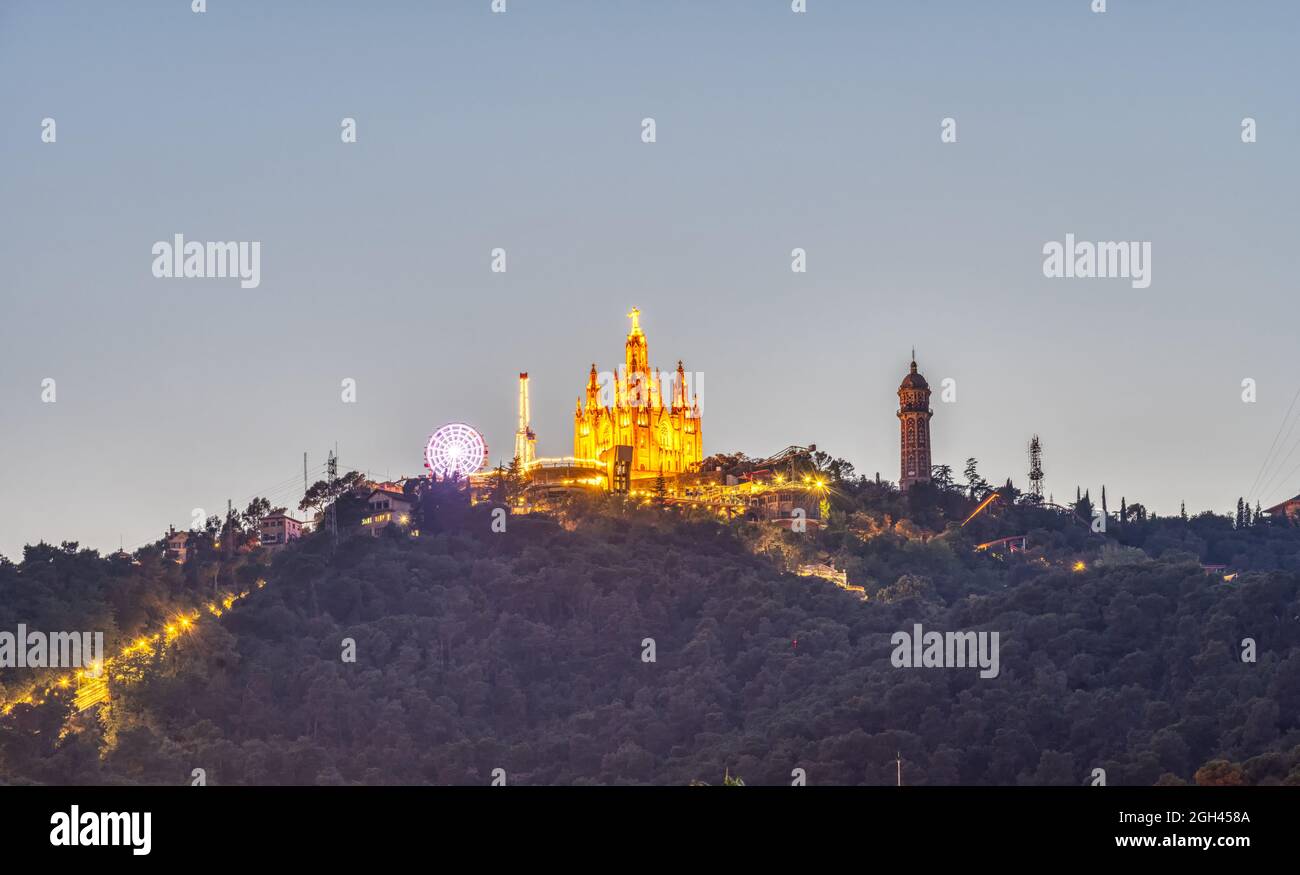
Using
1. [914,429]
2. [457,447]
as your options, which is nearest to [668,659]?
[457,447]

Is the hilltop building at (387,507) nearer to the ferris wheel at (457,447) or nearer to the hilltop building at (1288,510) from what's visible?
the ferris wheel at (457,447)

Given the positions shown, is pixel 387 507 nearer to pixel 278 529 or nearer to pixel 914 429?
pixel 278 529

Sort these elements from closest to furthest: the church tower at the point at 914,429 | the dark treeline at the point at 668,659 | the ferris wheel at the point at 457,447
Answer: the dark treeline at the point at 668,659 < the ferris wheel at the point at 457,447 < the church tower at the point at 914,429

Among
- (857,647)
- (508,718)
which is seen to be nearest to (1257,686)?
(857,647)

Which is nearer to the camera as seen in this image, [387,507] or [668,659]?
[668,659]

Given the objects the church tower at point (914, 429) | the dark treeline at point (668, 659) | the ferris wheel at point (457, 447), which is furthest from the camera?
the church tower at point (914, 429)

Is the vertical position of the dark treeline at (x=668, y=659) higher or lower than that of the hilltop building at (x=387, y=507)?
lower

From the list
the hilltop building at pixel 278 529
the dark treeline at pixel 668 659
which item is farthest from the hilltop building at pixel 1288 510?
the hilltop building at pixel 278 529
